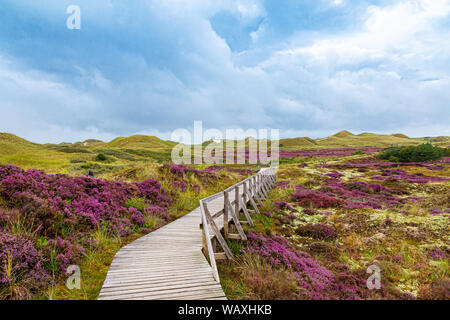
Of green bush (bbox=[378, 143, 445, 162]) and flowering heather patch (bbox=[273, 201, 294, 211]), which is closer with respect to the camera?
flowering heather patch (bbox=[273, 201, 294, 211])

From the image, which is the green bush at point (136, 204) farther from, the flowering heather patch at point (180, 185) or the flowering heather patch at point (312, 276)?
the flowering heather patch at point (312, 276)

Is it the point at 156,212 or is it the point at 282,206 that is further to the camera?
the point at 282,206

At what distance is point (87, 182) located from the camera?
9734mm

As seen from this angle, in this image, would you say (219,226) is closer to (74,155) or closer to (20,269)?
(20,269)

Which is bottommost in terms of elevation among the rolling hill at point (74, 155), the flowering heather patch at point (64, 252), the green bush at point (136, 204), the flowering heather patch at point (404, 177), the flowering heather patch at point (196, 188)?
the flowering heather patch at point (64, 252)

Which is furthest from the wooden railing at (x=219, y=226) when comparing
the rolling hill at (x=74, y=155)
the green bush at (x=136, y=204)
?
the rolling hill at (x=74, y=155)

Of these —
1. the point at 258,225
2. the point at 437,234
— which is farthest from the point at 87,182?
the point at 437,234

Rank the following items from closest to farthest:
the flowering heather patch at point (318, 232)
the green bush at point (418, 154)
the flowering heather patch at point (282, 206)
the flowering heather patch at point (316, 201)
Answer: the flowering heather patch at point (318, 232) → the flowering heather patch at point (282, 206) → the flowering heather patch at point (316, 201) → the green bush at point (418, 154)

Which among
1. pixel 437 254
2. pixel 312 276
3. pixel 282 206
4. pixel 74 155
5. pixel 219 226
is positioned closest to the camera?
pixel 312 276

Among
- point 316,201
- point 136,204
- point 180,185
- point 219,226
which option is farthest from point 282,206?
point 136,204

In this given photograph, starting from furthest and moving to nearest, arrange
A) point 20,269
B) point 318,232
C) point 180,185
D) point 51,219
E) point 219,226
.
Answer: point 180,185, point 318,232, point 219,226, point 51,219, point 20,269

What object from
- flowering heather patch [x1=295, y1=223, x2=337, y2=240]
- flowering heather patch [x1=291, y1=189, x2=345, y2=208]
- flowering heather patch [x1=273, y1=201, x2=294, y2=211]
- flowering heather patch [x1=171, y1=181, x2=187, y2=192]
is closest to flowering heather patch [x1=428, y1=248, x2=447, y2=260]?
flowering heather patch [x1=295, y1=223, x2=337, y2=240]

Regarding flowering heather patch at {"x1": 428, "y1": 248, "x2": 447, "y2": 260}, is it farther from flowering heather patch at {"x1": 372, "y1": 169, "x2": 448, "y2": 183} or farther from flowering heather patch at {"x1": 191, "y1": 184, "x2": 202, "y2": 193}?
flowering heather patch at {"x1": 372, "y1": 169, "x2": 448, "y2": 183}

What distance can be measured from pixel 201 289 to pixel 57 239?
4.25m
